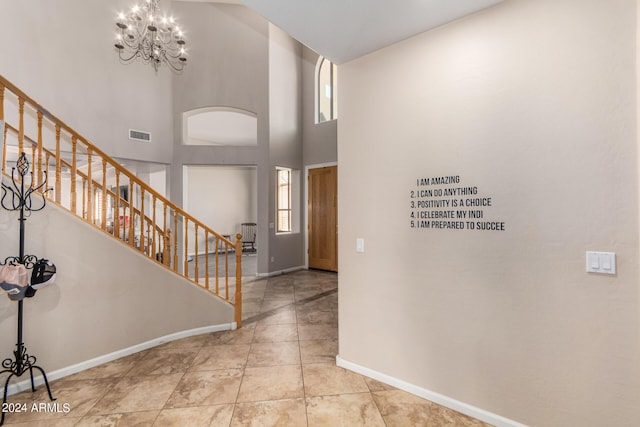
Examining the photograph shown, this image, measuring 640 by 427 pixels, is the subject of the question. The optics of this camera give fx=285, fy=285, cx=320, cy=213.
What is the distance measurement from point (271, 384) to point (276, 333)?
1.04m

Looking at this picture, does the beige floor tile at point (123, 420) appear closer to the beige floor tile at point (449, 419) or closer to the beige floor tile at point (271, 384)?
the beige floor tile at point (271, 384)

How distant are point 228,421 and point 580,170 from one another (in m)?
2.71

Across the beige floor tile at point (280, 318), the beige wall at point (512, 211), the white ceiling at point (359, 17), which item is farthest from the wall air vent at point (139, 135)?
the beige wall at point (512, 211)

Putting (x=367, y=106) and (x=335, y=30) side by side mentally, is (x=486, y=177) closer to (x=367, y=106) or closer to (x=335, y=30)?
(x=367, y=106)

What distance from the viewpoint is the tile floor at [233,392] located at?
6.52 ft

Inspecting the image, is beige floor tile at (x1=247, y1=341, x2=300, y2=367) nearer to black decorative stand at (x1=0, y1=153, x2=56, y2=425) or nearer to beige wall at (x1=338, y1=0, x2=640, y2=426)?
beige wall at (x1=338, y1=0, x2=640, y2=426)

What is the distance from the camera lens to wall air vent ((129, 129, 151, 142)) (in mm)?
5371

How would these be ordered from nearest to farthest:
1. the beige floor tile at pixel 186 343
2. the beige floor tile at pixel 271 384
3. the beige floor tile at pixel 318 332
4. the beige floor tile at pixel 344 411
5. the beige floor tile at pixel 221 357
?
the beige floor tile at pixel 344 411
the beige floor tile at pixel 271 384
the beige floor tile at pixel 221 357
the beige floor tile at pixel 186 343
the beige floor tile at pixel 318 332

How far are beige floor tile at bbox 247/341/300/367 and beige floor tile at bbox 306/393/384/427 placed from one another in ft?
2.09

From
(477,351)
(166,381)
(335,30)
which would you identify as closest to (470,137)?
(335,30)

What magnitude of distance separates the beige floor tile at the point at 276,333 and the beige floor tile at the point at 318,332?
0.08 meters

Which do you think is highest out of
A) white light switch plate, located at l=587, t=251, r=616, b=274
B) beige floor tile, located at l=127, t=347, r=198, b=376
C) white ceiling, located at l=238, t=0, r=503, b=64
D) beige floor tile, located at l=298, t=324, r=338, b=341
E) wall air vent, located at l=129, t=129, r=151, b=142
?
wall air vent, located at l=129, t=129, r=151, b=142

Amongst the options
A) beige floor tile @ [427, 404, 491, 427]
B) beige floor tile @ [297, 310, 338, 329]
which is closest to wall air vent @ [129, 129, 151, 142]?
beige floor tile @ [297, 310, 338, 329]

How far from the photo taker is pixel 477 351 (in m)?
1.95
